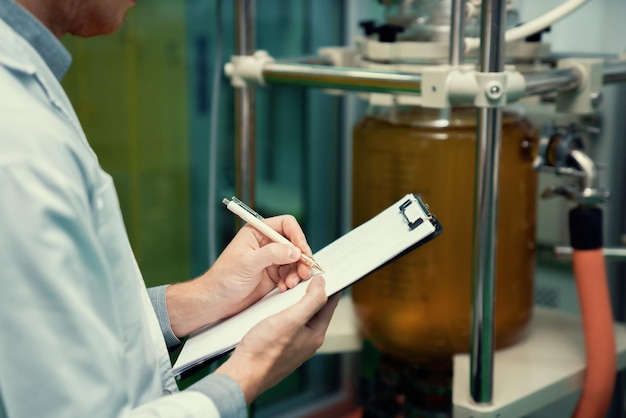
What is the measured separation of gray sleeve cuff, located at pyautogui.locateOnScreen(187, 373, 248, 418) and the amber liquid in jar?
48 centimetres

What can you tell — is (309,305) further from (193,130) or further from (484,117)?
(193,130)

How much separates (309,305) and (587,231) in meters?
0.55

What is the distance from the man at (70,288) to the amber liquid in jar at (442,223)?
388 millimetres

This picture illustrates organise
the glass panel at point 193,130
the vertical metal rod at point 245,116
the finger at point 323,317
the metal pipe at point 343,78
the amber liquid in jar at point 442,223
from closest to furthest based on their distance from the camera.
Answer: the finger at point 323,317 → the metal pipe at point 343,78 → the amber liquid in jar at point 442,223 → the vertical metal rod at point 245,116 → the glass panel at point 193,130

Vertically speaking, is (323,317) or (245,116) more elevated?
(245,116)

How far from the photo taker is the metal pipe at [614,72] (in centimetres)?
114

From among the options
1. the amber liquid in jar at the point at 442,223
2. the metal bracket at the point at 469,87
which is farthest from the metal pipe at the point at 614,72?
the metal bracket at the point at 469,87

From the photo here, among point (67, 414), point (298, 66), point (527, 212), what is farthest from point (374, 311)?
point (67, 414)

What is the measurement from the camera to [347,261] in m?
0.84

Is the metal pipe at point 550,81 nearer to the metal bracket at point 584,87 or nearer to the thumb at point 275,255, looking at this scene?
the metal bracket at point 584,87

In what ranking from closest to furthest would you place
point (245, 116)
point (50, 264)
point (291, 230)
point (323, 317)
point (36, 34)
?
1. point (50, 264)
2. point (36, 34)
3. point (323, 317)
4. point (291, 230)
5. point (245, 116)

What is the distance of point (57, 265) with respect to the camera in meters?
0.57

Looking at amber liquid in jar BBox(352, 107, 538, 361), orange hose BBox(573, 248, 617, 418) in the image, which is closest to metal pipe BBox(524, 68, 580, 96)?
amber liquid in jar BBox(352, 107, 538, 361)

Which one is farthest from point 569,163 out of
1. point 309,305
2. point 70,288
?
point 70,288
